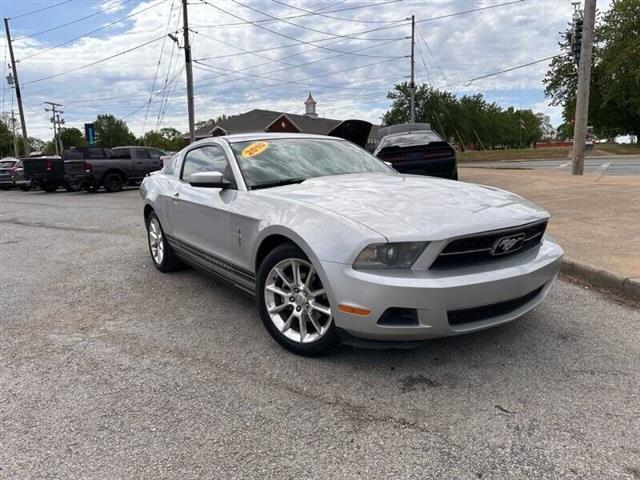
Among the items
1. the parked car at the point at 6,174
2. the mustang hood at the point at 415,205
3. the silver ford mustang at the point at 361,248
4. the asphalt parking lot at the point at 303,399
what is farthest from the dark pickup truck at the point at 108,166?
the mustang hood at the point at 415,205

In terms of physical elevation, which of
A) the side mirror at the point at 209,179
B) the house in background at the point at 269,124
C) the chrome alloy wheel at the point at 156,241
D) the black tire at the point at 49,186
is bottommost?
the black tire at the point at 49,186

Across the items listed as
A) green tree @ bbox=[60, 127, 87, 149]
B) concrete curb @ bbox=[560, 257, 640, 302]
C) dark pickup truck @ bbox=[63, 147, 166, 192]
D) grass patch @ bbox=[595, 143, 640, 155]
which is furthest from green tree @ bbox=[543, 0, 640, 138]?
green tree @ bbox=[60, 127, 87, 149]

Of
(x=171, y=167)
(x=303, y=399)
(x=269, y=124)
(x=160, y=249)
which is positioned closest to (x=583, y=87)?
(x=171, y=167)

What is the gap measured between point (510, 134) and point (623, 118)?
52.9m

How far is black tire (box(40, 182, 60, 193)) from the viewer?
21000mm

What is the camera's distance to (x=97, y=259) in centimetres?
669

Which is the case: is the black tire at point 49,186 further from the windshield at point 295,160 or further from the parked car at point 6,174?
the windshield at point 295,160

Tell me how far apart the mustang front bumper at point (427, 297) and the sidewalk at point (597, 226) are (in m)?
2.12

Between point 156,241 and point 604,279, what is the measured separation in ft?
15.5

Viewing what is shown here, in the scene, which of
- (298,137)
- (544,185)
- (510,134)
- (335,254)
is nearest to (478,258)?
(335,254)

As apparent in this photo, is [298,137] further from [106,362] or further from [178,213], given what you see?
[106,362]

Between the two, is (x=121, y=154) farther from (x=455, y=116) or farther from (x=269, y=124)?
(x=455, y=116)

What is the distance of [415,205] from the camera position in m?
3.20

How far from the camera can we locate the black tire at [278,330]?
3180 millimetres
